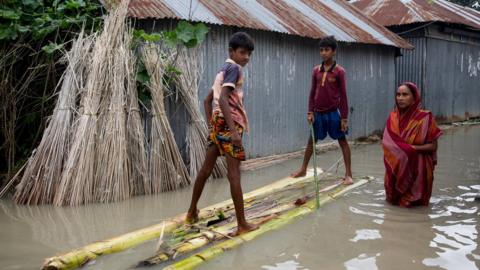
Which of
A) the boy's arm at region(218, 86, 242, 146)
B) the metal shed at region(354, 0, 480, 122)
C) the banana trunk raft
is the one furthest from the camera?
the metal shed at region(354, 0, 480, 122)

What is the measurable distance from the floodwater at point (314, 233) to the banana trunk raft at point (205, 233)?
76 mm

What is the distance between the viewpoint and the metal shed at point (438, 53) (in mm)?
13023

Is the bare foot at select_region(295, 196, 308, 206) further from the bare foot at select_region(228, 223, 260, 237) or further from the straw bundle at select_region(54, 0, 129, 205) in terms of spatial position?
the straw bundle at select_region(54, 0, 129, 205)

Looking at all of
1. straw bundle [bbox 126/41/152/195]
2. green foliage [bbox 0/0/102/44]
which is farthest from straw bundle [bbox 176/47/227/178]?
green foliage [bbox 0/0/102/44]

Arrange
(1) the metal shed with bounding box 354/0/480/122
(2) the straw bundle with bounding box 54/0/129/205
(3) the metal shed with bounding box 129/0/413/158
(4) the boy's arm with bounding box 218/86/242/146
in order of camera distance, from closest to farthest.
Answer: (4) the boy's arm with bounding box 218/86/242/146 < (2) the straw bundle with bounding box 54/0/129/205 < (3) the metal shed with bounding box 129/0/413/158 < (1) the metal shed with bounding box 354/0/480/122

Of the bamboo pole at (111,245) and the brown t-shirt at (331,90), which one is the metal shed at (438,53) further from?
the bamboo pole at (111,245)

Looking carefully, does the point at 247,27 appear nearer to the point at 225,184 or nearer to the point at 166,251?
the point at 225,184

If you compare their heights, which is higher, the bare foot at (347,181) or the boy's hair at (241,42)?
the boy's hair at (241,42)

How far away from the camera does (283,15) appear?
27.0 ft

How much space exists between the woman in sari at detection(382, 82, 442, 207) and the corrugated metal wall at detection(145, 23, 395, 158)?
2502mm

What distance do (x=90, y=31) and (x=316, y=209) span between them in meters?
3.12

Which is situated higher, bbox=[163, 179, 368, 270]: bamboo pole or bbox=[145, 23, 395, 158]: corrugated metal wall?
bbox=[145, 23, 395, 158]: corrugated metal wall

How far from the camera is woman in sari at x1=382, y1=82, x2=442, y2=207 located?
14.8 feet

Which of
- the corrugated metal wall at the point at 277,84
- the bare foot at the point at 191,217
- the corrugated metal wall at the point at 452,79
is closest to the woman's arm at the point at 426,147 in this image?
the bare foot at the point at 191,217
